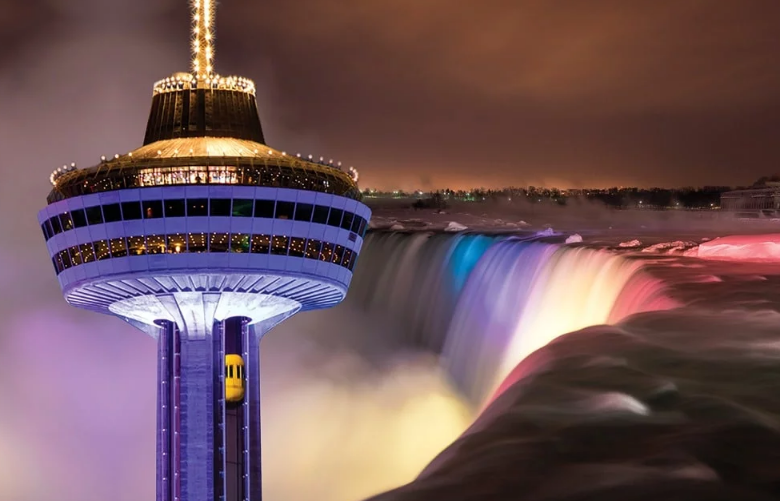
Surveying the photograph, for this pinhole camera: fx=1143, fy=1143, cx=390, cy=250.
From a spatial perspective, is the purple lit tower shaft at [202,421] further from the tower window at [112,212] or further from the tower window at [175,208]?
the tower window at [112,212]

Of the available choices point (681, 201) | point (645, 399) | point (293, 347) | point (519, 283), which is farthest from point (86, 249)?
point (681, 201)

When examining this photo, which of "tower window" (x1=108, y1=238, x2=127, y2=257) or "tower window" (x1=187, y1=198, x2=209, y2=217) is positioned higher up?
"tower window" (x1=187, y1=198, x2=209, y2=217)

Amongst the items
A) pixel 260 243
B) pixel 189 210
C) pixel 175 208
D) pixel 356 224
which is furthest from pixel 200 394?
pixel 356 224

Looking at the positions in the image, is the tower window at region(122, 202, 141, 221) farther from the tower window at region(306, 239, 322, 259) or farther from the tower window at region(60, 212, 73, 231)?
the tower window at region(306, 239, 322, 259)

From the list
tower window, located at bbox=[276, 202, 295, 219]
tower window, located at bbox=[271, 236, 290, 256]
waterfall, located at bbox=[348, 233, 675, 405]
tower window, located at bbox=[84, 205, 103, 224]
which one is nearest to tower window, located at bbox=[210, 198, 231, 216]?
tower window, located at bbox=[276, 202, 295, 219]

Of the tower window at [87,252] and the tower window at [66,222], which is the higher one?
the tower window at [66,222]

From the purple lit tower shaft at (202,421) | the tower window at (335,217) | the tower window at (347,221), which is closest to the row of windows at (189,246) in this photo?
the tower window at (335,217)
